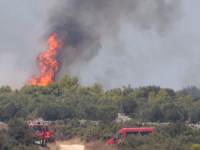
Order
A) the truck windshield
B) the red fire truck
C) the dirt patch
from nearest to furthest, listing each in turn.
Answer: the truck windshield
the red fire truck
the dirt patch

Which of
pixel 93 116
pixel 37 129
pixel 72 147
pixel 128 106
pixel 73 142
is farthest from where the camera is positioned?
pixel 128 106

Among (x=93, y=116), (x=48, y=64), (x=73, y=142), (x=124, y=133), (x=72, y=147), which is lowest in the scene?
(x=72, y=147)

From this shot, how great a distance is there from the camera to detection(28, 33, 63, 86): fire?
2589 inches

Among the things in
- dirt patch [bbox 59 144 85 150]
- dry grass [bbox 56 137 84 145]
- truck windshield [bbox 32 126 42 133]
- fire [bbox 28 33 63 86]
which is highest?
fire [bbox 28 33 63 86]

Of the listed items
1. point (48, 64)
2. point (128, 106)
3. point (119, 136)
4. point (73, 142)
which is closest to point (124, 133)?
point (119, 136)

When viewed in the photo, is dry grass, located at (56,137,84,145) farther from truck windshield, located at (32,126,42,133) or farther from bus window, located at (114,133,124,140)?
truck windshield, located at (32,126,42,133)

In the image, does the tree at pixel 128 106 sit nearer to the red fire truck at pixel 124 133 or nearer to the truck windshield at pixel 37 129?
the red fire truck at pixel 124 133

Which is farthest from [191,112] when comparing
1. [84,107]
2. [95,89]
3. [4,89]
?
[4,89]

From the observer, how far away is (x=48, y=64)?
6731cm

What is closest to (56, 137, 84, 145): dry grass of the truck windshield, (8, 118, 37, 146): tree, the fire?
the truck windshield

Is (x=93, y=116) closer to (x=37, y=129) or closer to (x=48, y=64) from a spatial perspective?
(x=37, y=129)

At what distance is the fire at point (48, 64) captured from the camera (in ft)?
216

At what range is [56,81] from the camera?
241ft

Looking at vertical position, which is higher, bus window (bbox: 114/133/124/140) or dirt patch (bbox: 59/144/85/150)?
bus window (bbox: 114/133/124/140)
